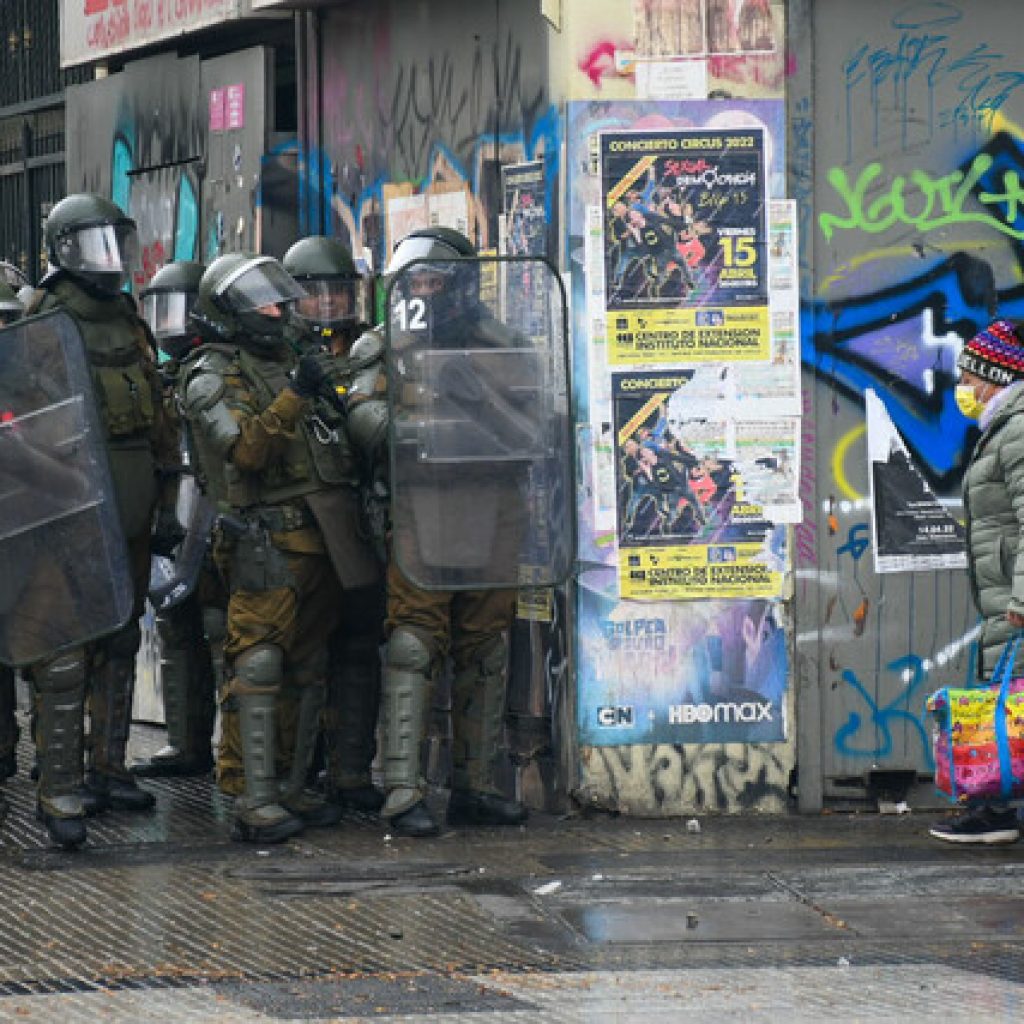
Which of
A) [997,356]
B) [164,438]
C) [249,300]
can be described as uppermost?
[249,300]

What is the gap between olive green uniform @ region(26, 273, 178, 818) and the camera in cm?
930

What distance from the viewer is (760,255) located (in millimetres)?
9172

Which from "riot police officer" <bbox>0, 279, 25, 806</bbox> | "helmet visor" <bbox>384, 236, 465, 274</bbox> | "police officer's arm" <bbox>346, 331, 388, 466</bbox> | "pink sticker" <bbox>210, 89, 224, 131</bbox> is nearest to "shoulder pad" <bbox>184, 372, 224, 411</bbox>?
"police officer's arm" <bbox>346, 331, 388, 466</bbox>

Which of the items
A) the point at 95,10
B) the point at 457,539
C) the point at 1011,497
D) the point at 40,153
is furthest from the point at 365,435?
the point at 40,153

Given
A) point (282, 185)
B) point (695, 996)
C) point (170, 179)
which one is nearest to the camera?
point (695, 996)

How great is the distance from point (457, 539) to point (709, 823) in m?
1.36

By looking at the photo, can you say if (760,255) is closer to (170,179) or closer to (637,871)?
(637,871)

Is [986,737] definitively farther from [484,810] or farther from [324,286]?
[324,286]

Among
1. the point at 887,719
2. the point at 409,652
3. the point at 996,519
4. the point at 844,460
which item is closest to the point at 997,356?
the point at 996,519

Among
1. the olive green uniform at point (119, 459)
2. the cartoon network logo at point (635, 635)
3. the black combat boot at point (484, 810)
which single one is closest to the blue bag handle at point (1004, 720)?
the cartoon network logo at point (635, 635)

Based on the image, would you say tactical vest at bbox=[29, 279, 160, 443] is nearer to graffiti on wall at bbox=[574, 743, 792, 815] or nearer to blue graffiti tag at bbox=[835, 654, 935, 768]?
graffiti on wall at bbox=[574, 743, 792, 815]

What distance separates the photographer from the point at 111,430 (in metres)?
9.50

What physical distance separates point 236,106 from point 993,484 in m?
4.13

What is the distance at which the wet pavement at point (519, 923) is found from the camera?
6.56 m
